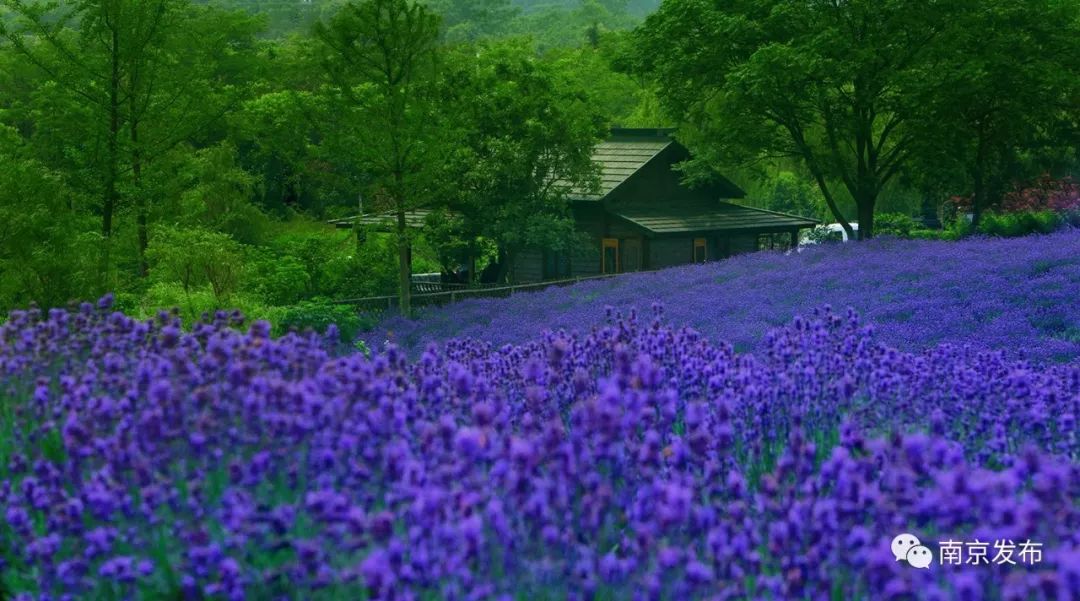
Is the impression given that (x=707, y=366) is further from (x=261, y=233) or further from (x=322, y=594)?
(x=261, y=233)

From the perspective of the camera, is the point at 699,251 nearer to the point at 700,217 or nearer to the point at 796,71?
the point at 700,217

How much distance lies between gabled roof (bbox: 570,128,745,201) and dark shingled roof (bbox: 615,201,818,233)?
821mm

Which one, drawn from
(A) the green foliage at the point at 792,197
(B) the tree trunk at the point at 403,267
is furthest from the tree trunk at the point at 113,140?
(A) the green foliage at the point at 792,197

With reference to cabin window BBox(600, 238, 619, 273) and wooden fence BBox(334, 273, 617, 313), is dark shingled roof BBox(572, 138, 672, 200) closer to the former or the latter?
cabin window BBox(600, 238, 619, 273)

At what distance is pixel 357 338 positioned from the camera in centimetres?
2450

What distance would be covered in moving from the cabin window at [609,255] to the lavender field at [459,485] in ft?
91.3

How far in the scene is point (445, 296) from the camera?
96.1 ft

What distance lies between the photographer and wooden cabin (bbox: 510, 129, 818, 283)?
34.8 metres

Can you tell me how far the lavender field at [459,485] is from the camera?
12.4ft

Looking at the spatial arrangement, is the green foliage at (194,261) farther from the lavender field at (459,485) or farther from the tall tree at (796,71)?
the tall tree at (796,71)

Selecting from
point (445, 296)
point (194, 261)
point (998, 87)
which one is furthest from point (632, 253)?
point (194, 261)

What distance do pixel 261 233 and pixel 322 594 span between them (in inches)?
1311

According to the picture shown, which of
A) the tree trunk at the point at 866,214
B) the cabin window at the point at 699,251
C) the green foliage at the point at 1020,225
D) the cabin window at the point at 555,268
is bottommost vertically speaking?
the cabin window at the point at 555,268

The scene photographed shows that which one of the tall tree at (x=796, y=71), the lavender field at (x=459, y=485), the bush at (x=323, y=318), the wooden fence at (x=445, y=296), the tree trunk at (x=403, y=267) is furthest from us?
the tall tree at (x=796, y=71)
